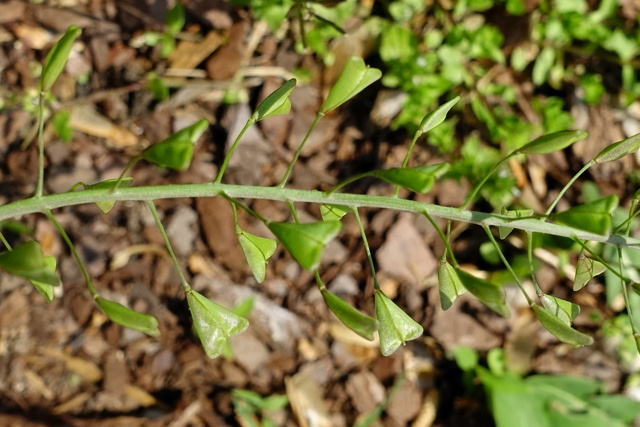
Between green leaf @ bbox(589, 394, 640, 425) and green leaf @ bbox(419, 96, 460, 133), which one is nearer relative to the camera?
green leaf @ bbox(419, 96, 460, 133)

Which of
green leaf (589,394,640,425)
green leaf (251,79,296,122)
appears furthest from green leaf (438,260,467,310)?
green leaf (589,394,640,425)

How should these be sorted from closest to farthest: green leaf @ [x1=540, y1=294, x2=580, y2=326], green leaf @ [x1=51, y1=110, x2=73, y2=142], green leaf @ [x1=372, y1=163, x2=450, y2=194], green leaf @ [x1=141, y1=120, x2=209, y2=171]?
Answer: green leaf @ [x1=141, y1=120, x2=209, y2=171], green leaf @ [x1=372, y1=163, x2=450, y2=194], green leaf @ [x1=540, y1=294, x2=580, y2=326], green leaf @ [x1=51, y1=110, x2=73, y2=142]

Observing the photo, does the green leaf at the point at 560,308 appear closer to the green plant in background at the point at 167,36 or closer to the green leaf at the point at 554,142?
the green leaf at the point at 554,142

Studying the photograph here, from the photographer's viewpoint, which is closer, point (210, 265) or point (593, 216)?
point (593, 216)

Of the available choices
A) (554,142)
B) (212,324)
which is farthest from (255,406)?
(554,142)

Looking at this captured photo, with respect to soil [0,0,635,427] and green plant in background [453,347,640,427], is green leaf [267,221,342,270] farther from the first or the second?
green plant in background [453,347,640,427]

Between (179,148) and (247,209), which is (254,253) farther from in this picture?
(179,148)
